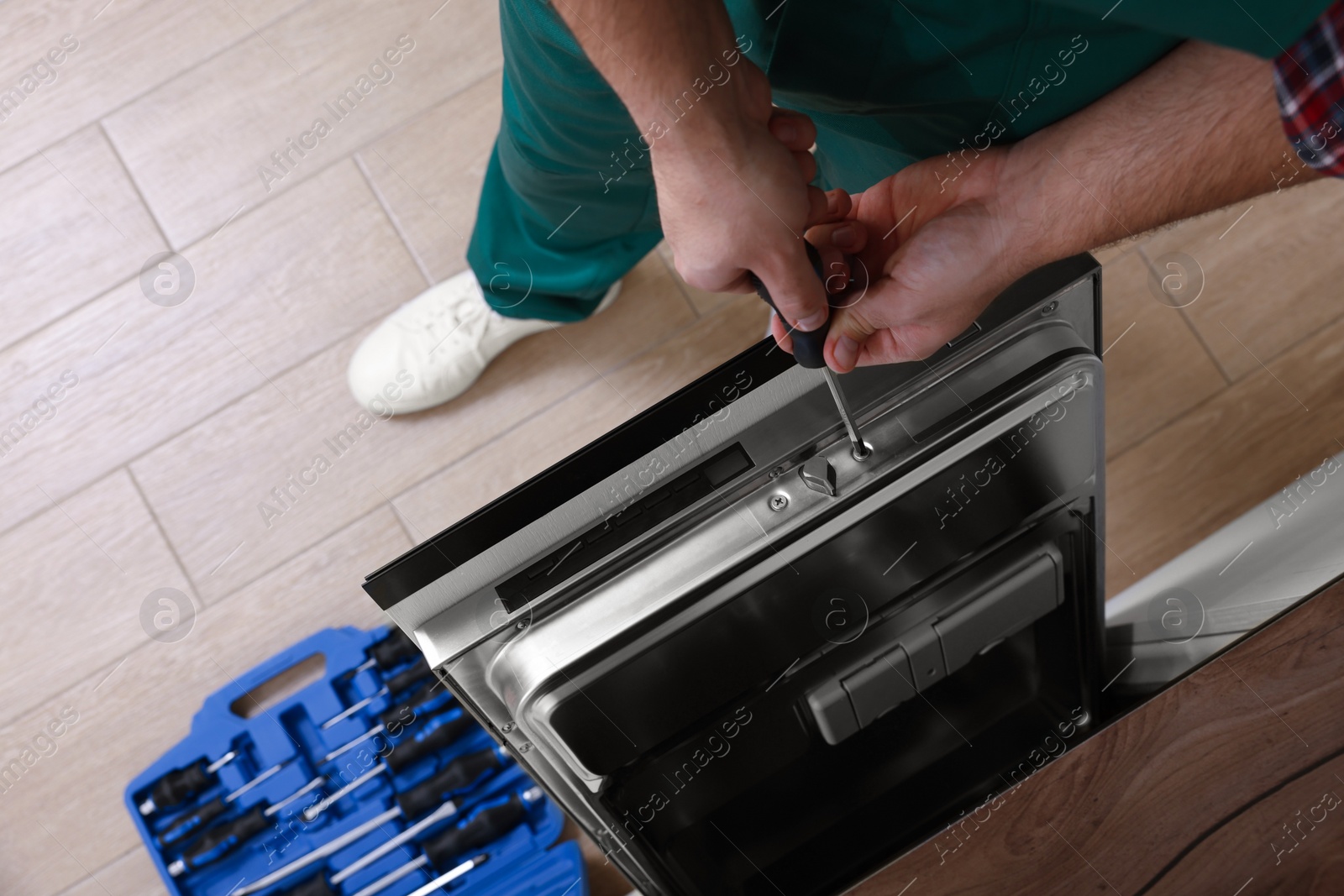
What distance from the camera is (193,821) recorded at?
1.23m

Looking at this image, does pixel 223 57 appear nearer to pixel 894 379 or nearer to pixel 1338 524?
pixel 894 379

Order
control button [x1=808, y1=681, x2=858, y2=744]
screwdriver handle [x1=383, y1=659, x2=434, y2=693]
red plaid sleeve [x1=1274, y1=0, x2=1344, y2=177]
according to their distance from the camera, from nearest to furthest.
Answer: red plaid sleeve [x1=1274, y1=0, x2=1344, y2=177] → control button [x1=808, y1=681, x2=858, y2=744] → screwdriver handle [x1=383, y1=659, x2=434, y2=693]

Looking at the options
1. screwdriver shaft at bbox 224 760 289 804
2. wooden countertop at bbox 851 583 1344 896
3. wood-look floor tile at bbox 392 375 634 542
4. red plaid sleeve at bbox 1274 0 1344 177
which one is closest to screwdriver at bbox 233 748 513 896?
screwdriver shaft at bbox 224 760 289 804

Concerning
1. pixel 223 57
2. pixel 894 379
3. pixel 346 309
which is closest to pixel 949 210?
pixel 894 379

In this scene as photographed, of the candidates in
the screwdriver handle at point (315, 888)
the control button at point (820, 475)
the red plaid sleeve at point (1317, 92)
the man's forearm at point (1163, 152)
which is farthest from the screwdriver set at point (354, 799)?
the red plaid sleeve at point (1317, 92)

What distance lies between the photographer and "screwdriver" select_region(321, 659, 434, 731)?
126 centimetres

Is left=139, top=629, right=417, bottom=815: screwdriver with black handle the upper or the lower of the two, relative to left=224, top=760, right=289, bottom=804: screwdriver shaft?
upper

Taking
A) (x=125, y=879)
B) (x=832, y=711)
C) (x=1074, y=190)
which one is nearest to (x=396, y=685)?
(x=125, y=879)

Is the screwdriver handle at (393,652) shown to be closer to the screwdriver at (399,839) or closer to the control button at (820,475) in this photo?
the screwdriver at (399,839)

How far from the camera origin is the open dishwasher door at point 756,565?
0.54 metres

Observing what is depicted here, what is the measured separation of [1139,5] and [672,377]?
101cm

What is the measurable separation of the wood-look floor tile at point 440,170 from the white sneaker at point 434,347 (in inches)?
3.6

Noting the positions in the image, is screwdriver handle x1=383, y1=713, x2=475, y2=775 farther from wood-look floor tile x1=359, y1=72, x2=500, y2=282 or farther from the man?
the man

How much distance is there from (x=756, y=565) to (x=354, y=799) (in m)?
0.92
